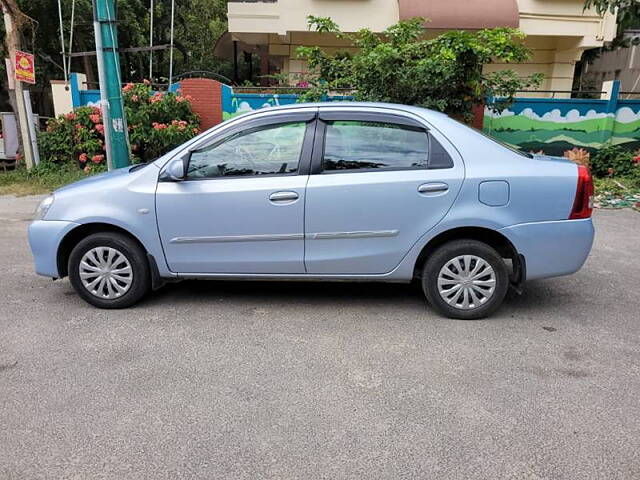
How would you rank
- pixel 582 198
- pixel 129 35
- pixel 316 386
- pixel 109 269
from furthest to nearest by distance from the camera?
pixel 129 35 < pixel 109 269 < pixel 582 198 < pixel 316 386

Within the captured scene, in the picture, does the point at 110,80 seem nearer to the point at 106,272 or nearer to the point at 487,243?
the point at 106,272

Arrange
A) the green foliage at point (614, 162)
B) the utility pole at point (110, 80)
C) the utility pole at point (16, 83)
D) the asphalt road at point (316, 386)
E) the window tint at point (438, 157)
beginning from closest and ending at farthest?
the asphalt road at point (316, 386) < the window tint at point (438, 157) < the utility pole at point (110, 80) < the utility pole at point (16, 83) < the green foliage at point (614, 162)

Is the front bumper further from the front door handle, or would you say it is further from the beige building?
the beige building

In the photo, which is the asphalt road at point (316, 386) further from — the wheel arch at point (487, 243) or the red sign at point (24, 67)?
the red sign at point (24, 67)

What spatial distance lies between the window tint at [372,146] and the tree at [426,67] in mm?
3770

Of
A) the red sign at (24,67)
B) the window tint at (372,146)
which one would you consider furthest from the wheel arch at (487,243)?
the red sign at (24,67)

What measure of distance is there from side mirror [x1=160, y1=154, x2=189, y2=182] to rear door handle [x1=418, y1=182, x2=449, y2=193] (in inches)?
74.6

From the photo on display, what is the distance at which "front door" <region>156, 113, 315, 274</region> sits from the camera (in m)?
4.34

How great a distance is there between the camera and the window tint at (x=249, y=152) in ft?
14.6

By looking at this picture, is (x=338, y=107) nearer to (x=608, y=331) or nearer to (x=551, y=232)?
(x=551, y=232)

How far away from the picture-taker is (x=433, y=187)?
13.9ft

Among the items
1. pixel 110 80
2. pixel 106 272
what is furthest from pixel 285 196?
pixel 110 80

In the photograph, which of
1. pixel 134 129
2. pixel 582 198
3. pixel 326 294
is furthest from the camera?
pixel 134 129

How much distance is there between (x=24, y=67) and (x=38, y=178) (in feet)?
7.36
